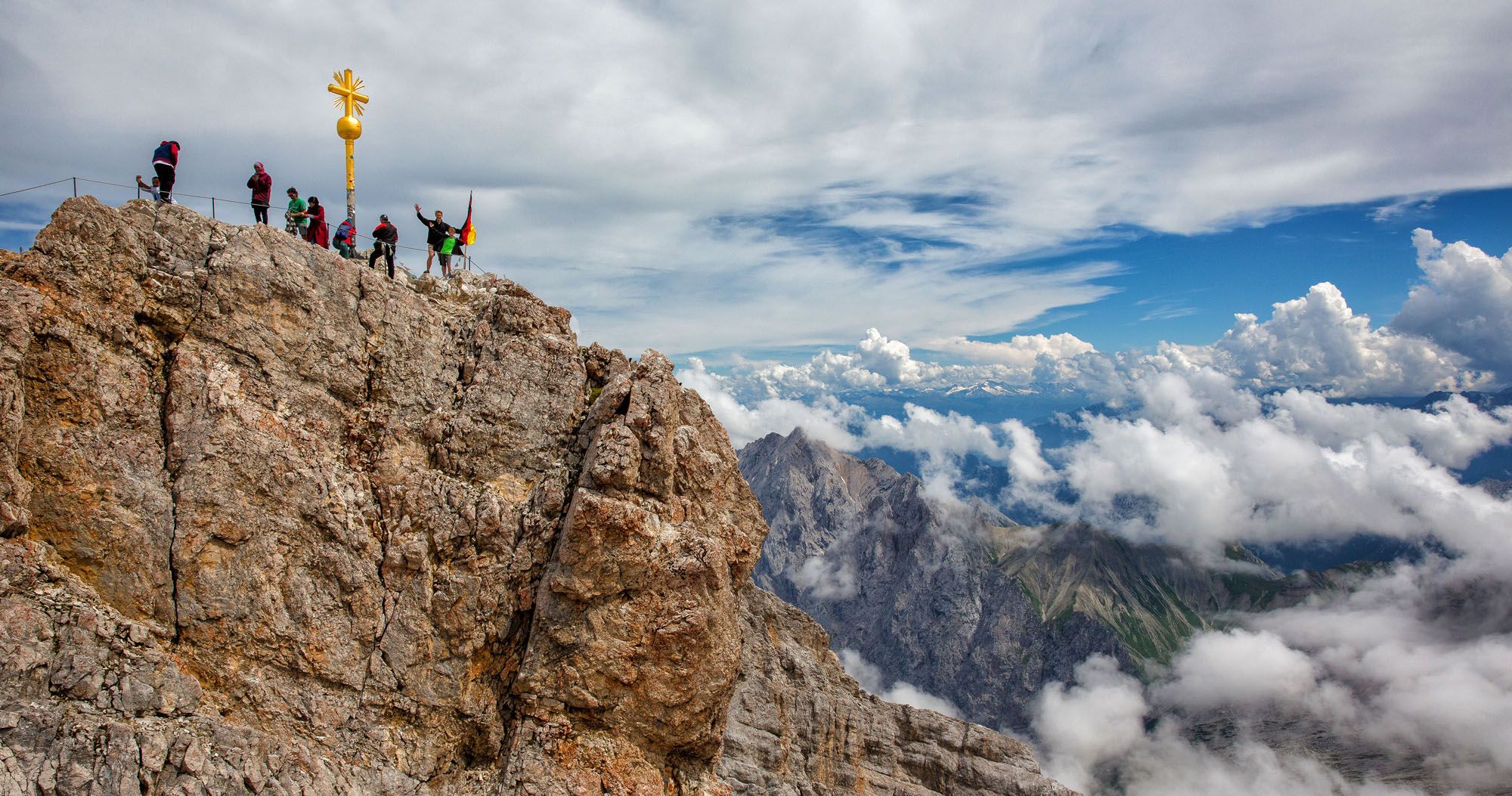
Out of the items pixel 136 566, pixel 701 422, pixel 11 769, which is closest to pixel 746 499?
pixel 701 422

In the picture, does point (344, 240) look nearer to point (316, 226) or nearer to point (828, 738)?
point (316, 226)

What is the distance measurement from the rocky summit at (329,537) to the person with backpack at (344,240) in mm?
4021

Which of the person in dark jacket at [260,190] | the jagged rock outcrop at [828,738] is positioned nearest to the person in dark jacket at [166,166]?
the person in dark jacket at [260,190]

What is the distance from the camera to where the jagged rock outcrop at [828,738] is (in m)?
44.7

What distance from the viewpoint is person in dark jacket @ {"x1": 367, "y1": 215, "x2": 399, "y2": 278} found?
2755cm

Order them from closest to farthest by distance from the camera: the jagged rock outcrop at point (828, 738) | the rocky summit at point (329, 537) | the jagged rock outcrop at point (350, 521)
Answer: the rocky summit at point (329, 537) < the jagged rock outcrop at point (350, 521) < the jagged rock outcrop at point (828, 738)

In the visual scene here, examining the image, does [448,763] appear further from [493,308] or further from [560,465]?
[493,308]

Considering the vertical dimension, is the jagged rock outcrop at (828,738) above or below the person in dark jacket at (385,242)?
below

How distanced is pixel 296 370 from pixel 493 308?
6.81 metres

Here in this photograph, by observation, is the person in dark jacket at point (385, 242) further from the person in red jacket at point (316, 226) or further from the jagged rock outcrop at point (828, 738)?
the jagged rock outcrop at point (828, 738)

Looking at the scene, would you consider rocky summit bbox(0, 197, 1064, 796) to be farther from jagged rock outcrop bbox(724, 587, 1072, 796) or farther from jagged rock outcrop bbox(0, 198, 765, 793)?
jagged rock outcrop bbox(724, 587, 1072, 796)

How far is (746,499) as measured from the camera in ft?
97.9

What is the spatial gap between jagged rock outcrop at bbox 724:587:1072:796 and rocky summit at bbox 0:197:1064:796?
2154 centimetres

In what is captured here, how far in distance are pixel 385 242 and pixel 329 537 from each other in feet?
39.7
